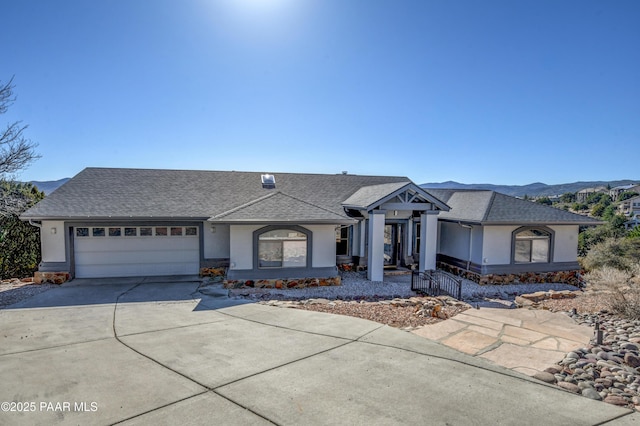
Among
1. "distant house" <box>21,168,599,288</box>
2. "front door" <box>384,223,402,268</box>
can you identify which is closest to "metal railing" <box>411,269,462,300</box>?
"distant house" <box>21,168,599,288</box>

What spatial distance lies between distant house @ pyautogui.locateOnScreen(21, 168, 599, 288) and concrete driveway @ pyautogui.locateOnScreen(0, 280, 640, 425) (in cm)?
469

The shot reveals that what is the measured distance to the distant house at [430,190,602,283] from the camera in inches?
557

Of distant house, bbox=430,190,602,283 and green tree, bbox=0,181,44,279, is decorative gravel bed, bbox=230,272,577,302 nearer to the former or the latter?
distant house, bbox=430,190,602,283

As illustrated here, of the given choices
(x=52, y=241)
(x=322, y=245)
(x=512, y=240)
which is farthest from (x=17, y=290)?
(x=512, y=240)

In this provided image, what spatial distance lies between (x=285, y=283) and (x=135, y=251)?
18.5 feet

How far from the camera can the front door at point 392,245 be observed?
51.3 ft

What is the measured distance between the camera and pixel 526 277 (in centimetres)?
1463

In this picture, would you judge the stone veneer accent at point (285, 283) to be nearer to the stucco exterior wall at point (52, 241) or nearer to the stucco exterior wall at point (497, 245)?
the stucco exterior wall at point (52, 241)

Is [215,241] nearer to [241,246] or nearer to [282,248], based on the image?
[241,246]

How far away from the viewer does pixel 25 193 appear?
608 inches

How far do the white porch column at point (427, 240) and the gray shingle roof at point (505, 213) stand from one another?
1358 millimetres

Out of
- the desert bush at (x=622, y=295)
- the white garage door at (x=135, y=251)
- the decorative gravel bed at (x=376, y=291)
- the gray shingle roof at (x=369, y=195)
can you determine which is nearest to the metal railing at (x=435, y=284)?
the decorative gravel bed at (x=376, y=291)

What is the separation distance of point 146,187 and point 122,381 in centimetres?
1148

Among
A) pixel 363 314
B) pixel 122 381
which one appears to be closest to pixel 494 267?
pixel 363 314
